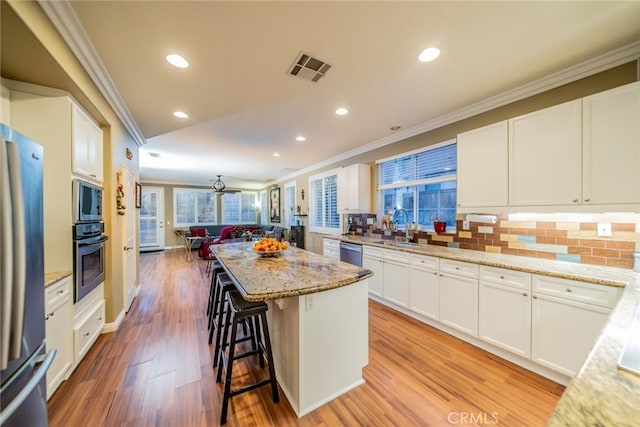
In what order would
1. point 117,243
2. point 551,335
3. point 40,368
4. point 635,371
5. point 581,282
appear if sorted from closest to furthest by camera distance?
point 635,371 → point 40,368 → point 581,282 → point 551,335 → point 117,243

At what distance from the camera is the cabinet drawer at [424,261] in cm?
268

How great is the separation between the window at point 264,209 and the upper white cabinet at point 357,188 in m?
6.09

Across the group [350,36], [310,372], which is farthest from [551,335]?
[350,36]

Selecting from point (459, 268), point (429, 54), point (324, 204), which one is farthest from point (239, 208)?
point (429, 54)

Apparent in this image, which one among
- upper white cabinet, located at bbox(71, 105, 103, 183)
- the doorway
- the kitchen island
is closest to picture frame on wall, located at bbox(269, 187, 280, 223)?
the doorway

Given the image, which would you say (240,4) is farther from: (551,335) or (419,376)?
(551,335)

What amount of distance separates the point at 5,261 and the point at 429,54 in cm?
255

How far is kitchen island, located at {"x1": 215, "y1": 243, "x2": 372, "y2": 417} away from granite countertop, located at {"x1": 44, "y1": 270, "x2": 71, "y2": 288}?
117cm

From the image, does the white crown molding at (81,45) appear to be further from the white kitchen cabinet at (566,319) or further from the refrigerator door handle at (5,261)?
the white kitchen cabinet at (566,319)

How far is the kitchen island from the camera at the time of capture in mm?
1568

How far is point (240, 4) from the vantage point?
1.35 m

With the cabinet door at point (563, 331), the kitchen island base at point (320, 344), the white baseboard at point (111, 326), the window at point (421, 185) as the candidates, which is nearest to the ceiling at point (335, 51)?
the window at point (421, 185)

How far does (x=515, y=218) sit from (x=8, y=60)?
4.28m

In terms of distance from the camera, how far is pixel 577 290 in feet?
5.69
